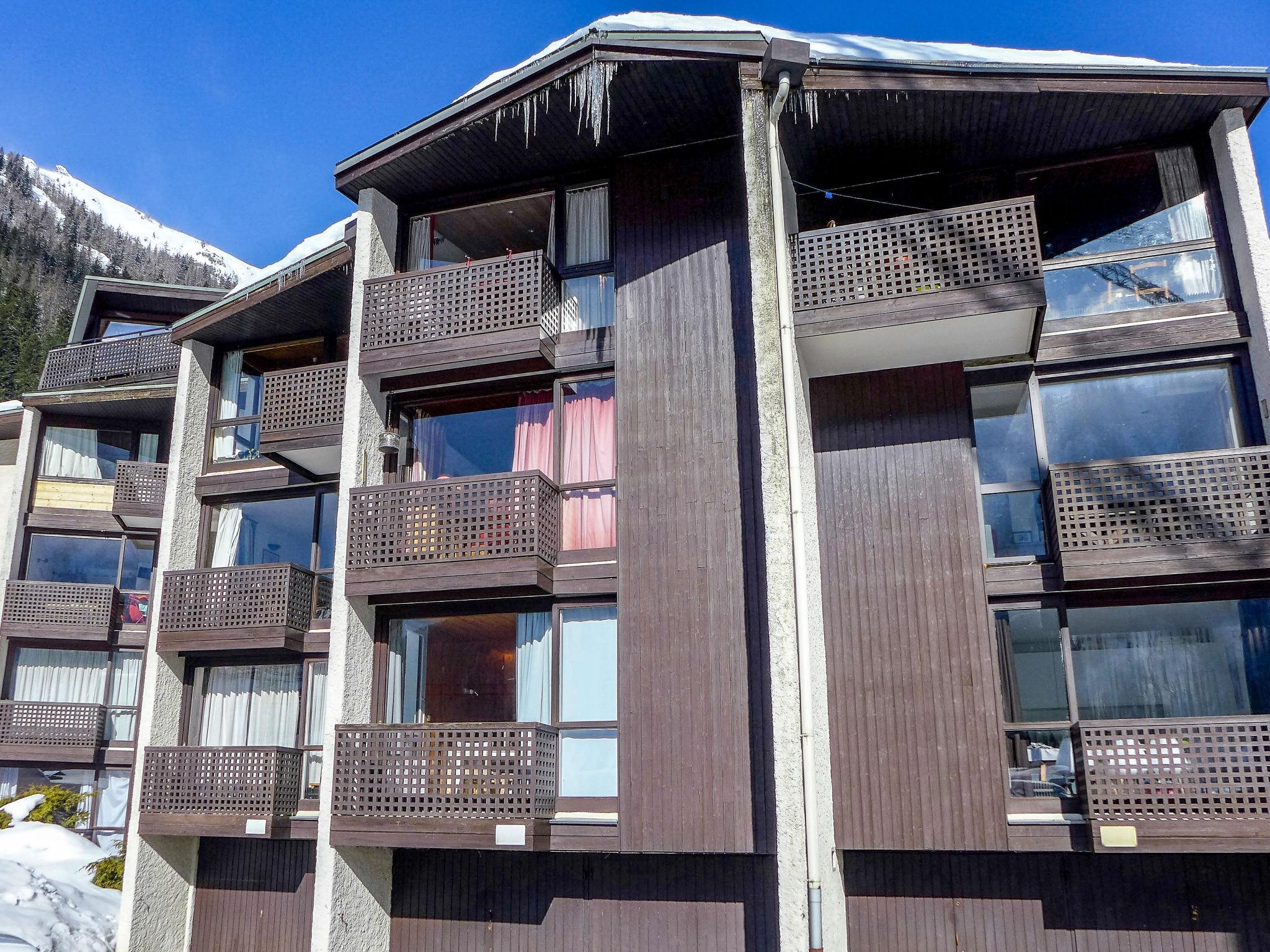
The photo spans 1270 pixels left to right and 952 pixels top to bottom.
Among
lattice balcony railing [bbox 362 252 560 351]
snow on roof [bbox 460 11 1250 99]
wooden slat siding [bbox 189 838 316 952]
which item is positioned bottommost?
wooden slat siding [bbox 189 838 316 952]

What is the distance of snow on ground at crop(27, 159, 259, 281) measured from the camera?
111 m

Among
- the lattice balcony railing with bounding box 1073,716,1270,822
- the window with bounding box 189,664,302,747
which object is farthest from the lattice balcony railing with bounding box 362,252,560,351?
the lattice balcony railing with bounding box 1073,716,1270,822

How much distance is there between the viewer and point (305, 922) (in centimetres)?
1316

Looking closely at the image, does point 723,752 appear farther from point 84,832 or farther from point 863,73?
point 84,832

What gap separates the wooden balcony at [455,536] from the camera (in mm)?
11406

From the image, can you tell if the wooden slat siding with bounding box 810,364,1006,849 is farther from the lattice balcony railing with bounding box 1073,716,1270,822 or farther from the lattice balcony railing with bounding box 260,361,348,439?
the lattice balcony railing with bounding box 260,361,348,439

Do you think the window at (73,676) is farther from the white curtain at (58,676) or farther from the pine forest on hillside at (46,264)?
the pine forest on hillside at (46,264)

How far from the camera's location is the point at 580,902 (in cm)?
1111

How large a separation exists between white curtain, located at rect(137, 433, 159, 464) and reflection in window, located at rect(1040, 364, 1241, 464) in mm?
17776

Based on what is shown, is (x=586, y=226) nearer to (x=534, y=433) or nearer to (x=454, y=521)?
(x=534, y=433)

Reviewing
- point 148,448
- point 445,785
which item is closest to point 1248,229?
point 445,785

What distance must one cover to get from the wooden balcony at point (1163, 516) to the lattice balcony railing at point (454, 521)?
5197 millimetres

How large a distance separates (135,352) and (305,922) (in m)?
13.6

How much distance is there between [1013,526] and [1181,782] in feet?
9.54
